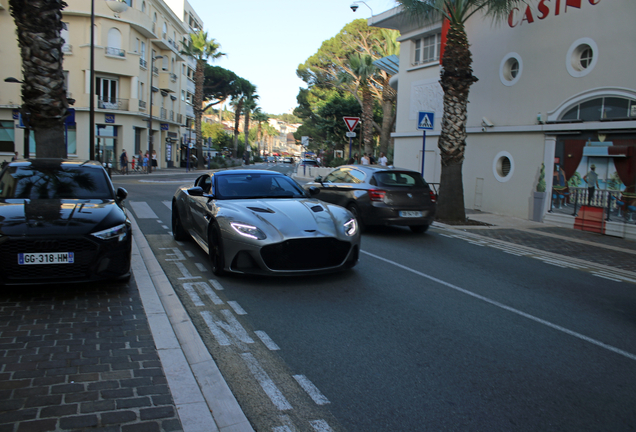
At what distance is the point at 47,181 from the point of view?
6.58 metres

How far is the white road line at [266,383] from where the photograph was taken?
3431 mm

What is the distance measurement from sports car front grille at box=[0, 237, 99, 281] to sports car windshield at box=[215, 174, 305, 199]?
2372mm

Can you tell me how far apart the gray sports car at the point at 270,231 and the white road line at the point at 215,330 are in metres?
1.14

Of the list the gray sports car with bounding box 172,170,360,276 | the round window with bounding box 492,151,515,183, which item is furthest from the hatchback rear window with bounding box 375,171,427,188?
the round window with bounding box 492,151,515,183

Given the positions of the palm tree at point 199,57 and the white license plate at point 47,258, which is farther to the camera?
the palm tree at point 199,57

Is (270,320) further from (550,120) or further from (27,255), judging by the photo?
(550,120)

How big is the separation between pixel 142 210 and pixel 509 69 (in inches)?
489

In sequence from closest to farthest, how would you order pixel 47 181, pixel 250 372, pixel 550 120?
pixel 250 372, pixel 47 181, pixel 550 120

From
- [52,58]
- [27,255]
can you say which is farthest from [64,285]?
[52,58]

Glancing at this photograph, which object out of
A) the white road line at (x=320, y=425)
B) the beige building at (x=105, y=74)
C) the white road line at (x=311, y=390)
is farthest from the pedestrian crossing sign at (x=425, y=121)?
the beige building at (x=105, y=74)

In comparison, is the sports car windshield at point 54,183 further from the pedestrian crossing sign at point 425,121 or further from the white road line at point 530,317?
the pedestrian crossing sign at point 425,121

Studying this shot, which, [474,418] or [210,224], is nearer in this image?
[474,418]

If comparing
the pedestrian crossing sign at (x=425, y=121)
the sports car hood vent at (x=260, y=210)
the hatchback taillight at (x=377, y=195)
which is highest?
the pedestrian crossing sign at (x=425, y=121)

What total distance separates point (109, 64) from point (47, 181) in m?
37.9
